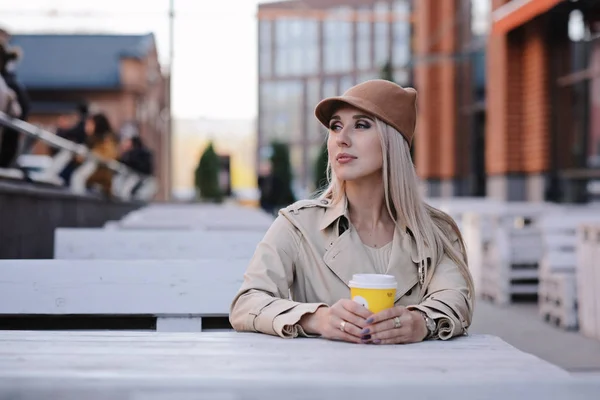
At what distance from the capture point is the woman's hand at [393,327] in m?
2.31

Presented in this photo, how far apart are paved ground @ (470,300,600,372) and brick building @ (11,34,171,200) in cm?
3095

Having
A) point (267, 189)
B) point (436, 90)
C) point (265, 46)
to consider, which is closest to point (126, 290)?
point (267, 189)

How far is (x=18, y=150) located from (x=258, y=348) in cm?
514

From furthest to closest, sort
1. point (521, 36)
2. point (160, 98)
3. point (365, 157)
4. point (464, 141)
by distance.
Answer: point (160, 98) < point (464, 141) < point (521, 36) < point (365, 157)

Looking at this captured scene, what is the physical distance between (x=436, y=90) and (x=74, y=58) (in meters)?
26.9

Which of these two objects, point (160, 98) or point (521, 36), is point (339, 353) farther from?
point (160, 98)

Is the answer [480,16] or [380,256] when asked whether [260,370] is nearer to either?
[380,256]

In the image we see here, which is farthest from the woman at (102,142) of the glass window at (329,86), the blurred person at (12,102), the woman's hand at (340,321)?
the glass window at (329,86)

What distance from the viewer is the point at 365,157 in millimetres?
2742

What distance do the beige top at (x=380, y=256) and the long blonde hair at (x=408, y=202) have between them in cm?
9

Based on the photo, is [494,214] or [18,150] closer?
[18,150]

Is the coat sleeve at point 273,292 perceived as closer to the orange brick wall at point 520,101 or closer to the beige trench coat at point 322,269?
the beige trench coat at point 322,269

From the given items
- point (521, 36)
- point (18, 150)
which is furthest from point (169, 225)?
point (521, 36)

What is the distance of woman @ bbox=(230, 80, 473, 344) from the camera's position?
267 cm
